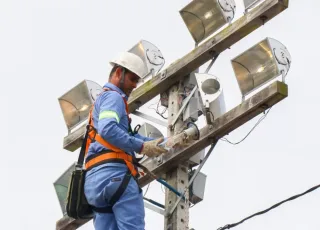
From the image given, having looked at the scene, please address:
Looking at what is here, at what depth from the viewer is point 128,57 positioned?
9820 millimetres

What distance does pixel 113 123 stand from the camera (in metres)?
9.22

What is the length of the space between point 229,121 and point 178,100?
0.87 m

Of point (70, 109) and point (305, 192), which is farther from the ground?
point (70, 109)

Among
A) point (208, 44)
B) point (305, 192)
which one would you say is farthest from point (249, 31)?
point (305, 192)

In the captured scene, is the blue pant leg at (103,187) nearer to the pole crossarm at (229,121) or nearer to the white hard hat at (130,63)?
the white hard hat at (130,63)

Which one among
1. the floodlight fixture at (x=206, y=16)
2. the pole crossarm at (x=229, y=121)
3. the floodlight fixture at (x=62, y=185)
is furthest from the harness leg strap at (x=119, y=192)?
the floodlight fixture at (x=62, y=185)

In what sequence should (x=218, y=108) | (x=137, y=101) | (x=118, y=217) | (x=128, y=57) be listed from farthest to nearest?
(x=137, y=101) → (x=218, y=108) → (x=128, y=57) → (x=118, y=217)

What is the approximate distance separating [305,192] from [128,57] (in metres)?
1.85

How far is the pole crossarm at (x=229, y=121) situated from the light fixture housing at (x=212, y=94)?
0.09m

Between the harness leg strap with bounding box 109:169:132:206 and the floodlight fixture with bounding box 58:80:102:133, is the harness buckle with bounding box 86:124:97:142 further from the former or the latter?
the floodlight fixture with bounding box 58:80:102:133

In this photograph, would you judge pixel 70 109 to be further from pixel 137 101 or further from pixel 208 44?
pixel 208 44

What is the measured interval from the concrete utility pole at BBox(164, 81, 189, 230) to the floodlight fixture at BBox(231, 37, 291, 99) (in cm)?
78

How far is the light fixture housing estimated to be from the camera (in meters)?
10.5

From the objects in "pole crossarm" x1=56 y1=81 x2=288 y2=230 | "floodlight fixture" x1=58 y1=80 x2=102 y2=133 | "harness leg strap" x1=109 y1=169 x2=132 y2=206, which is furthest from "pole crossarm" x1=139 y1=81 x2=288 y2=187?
"harness leg strap" x1=109 y1=169 x2=132 y2=206
